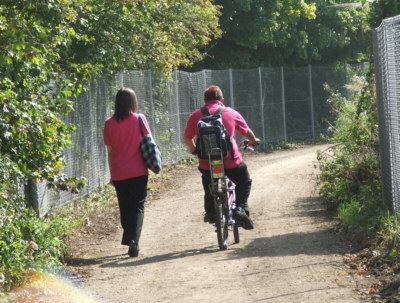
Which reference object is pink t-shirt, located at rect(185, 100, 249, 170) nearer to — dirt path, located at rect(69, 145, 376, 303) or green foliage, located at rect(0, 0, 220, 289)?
dirt path, located at rect(69, 145, 376, 303)

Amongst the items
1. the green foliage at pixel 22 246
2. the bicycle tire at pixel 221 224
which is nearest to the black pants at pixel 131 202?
the bicycle tire at pixel 221 224

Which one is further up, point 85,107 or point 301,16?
point 301,16

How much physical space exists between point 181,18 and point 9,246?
453 inches

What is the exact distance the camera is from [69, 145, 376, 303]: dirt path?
6766 mm

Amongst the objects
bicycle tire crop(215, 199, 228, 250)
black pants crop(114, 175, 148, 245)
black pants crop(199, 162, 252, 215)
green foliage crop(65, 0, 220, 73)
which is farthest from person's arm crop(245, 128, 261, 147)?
green foliage crop(65, 0, 220, 73)

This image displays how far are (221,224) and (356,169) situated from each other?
2.73 m

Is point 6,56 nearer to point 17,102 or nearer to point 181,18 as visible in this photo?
point 17,102

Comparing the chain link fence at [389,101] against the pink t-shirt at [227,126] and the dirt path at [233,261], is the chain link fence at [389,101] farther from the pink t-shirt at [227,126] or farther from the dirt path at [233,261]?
the pink t-shirt at [227,126]

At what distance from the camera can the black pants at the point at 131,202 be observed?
8.75 meters

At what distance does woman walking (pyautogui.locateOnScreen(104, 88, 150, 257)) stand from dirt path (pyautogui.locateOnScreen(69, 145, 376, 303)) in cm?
43

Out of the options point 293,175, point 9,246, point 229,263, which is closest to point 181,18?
point 293,175

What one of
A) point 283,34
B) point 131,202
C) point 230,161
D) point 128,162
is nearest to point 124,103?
point 128,162

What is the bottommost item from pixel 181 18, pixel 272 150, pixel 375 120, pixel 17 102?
pixel 272 150

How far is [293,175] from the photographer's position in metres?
16.2
